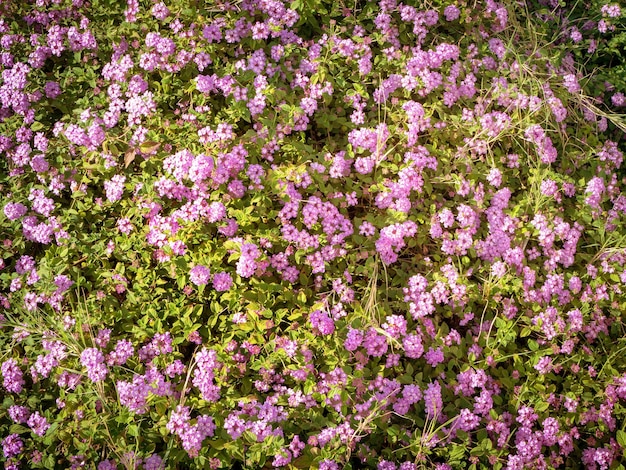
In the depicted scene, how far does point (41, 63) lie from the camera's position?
138 inches

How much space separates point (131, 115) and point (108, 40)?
70 cm

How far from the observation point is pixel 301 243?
2.91 meters

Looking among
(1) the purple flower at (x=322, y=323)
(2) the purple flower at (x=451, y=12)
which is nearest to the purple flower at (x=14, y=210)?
(1) the purple flower at (x=322, y=323)

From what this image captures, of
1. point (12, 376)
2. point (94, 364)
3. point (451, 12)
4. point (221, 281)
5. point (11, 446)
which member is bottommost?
point (11, 446)

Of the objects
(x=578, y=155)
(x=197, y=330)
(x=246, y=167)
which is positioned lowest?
(x=197, y=330)

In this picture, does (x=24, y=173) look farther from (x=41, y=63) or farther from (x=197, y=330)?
(x=197, y=330)

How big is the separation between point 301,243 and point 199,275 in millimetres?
523

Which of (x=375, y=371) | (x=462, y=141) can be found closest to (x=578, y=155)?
(x=462, y=141)

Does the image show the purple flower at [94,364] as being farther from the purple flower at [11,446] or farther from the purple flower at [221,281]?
the purple flower at [221,281]

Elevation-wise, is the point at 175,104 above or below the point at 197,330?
above

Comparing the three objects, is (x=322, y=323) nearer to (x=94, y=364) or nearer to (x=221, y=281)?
(x=221, y=281)

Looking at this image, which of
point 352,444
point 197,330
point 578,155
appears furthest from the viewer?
point 578,155

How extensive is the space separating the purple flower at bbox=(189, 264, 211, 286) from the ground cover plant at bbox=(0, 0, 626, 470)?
0.01m

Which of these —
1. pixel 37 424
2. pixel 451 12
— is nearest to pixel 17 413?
pixel 37 424
